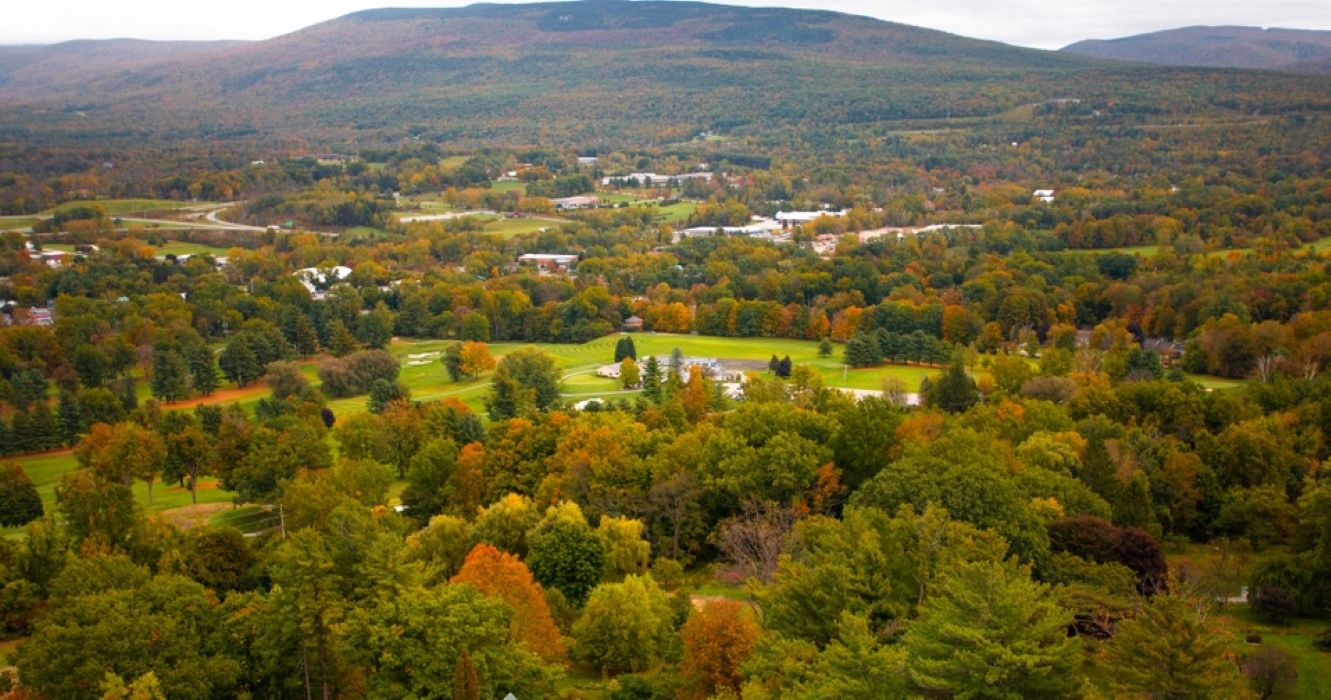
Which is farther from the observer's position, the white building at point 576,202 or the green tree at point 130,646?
the white building at point 576,202

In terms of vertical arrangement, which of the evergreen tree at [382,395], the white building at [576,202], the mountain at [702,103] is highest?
the mountain at [702,103]

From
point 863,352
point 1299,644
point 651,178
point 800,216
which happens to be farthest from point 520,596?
point 651,178

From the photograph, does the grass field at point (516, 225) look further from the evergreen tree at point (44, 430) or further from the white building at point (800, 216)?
the evergreen tree at point (44, 430)

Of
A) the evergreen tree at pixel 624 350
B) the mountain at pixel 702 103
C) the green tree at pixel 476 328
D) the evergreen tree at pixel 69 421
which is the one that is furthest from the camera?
the mountain at pixel 702 103

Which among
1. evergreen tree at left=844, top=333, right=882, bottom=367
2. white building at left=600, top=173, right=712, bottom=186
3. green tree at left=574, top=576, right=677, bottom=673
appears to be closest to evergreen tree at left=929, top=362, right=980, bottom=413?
evergreen tree at left=844, top=333, right=882, bottom=367

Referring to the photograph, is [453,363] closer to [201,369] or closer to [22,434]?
[201,369]

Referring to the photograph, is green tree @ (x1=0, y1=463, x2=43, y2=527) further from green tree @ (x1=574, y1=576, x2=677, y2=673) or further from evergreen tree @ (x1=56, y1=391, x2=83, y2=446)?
green tree @ (x1=574, y1=576, x2=677, y2=673)

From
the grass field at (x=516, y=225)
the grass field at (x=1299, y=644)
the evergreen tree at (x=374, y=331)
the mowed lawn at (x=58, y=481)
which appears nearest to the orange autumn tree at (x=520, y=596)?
the grass field at (x=1299, y=644)

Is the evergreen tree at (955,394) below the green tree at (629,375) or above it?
above
